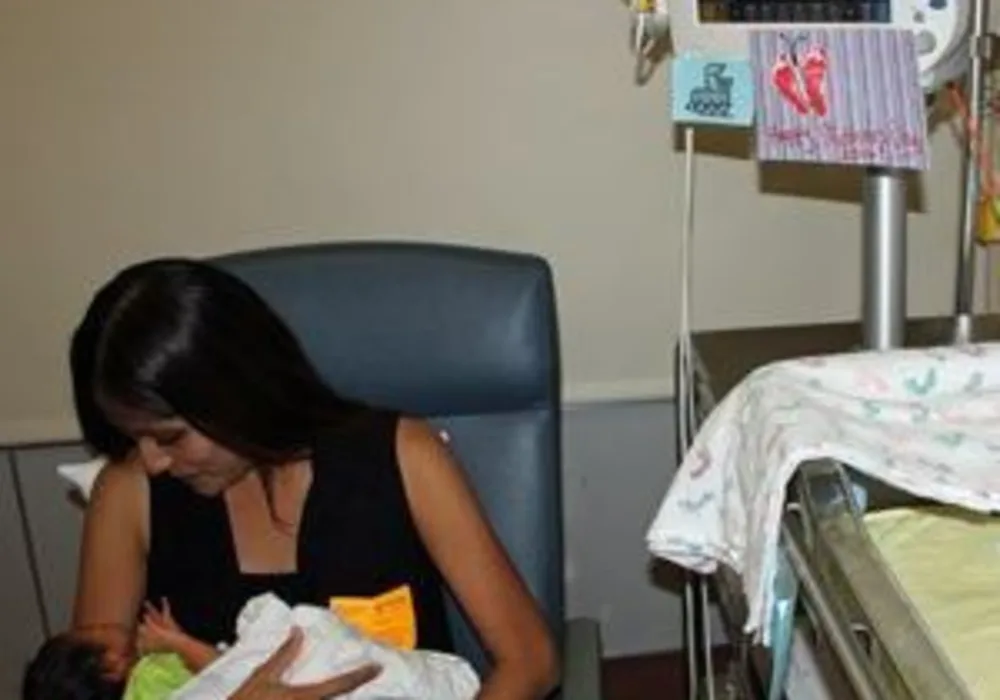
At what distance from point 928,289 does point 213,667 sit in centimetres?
125

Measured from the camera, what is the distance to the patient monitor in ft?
3.67

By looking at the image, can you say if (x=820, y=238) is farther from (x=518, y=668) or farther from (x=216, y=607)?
(x=216, y=607)

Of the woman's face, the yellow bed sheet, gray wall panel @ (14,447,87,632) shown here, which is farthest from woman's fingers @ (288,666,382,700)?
gray wall panel @ (14,447,87,632)

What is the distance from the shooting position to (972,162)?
128 centimetres

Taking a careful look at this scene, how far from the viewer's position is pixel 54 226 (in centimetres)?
184

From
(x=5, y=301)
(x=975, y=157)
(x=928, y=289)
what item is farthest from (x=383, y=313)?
(x=928, y=289)

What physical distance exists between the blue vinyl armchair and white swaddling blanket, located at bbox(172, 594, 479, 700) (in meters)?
0.16

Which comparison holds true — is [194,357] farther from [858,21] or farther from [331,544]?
[858,21]

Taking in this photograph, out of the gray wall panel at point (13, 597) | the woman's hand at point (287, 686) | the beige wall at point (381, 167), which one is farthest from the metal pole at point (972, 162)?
the gray wall panel at point (13, 597)

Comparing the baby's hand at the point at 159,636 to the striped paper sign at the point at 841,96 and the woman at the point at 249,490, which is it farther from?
the striped paper sign at the point at 841,96

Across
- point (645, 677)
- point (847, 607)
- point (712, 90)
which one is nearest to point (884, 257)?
point (712, 90)

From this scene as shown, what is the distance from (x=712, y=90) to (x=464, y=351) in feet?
1.28

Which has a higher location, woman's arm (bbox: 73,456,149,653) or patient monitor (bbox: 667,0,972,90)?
patient monitor (bbox: 667,0,972,90)

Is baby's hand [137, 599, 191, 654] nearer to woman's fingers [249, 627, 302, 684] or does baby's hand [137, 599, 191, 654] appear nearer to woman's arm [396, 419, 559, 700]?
woman's fingers [249, 627, 302, 684]
